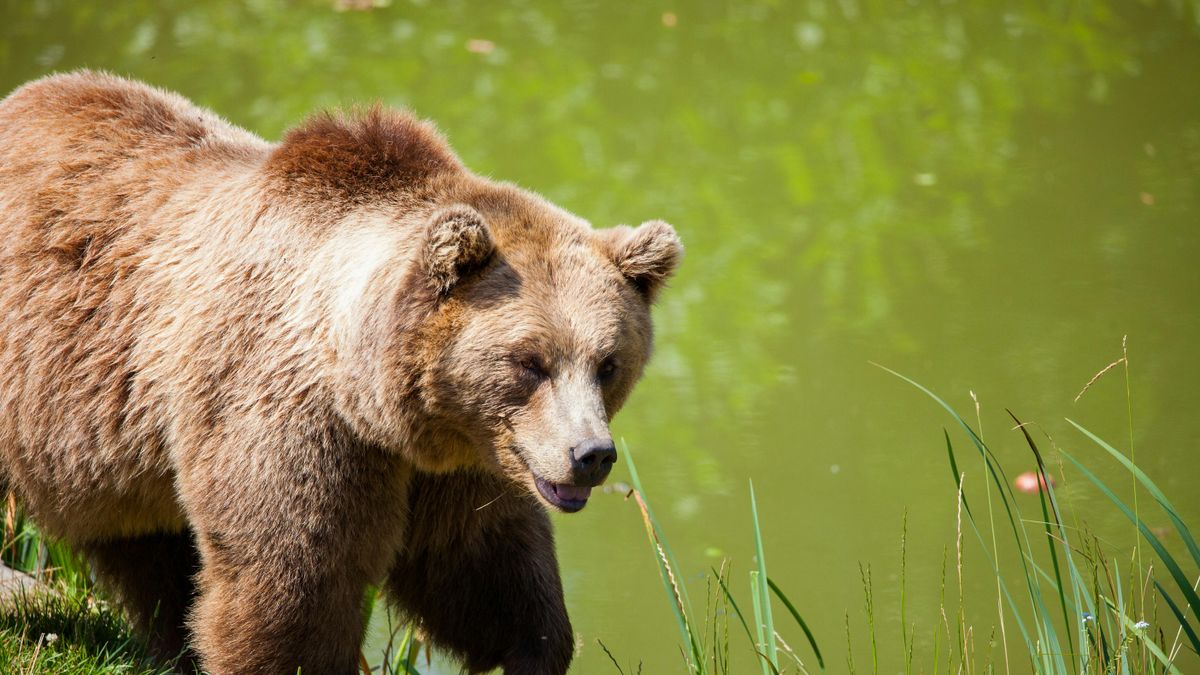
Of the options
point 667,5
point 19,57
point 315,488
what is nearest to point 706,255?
point 667,5

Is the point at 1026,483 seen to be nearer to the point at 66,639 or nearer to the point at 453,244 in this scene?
the point at 453,244

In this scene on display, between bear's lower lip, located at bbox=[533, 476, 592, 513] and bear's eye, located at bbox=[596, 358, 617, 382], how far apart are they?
Result: 0.34 m

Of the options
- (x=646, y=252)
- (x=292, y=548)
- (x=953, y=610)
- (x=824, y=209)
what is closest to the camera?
(x=292, y=548)

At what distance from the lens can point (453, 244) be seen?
3.75 m

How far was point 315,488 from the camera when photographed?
389cm

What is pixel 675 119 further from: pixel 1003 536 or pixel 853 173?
pixel 1003 536

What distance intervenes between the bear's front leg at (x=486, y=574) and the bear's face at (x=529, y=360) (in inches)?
14.1

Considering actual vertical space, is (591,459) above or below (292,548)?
above

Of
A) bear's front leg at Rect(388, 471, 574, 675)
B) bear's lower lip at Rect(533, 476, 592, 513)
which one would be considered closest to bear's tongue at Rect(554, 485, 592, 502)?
bear's lower lip at Rect(533, 476, 592, 513)

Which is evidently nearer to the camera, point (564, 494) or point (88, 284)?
point (564, 494)

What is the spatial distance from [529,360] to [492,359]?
0.11 metres

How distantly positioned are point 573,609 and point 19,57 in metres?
7.94

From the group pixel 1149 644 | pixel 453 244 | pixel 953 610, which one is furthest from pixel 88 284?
pixel 953 610

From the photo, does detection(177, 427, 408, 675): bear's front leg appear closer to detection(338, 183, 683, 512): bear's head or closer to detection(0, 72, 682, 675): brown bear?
detection(0, 72, 682, 675): brown bear
